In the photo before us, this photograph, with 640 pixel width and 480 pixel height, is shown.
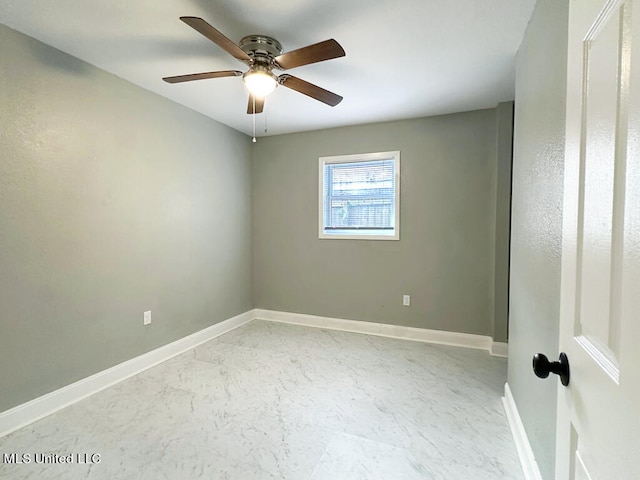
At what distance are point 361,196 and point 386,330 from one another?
163cm

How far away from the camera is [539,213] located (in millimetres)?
1521

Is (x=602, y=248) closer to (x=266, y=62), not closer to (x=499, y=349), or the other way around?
(x=266, y=62)

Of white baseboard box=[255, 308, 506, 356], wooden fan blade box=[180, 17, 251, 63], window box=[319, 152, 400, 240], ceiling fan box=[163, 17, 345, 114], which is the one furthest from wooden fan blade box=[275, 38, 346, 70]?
white baseboard box=[255, 308, 506, 356]

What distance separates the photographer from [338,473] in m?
1.65

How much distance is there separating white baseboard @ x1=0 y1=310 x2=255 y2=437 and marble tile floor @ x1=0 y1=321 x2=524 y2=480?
0.07 meters

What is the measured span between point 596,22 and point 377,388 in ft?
8.11

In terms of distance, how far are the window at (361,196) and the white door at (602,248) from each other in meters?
2.96

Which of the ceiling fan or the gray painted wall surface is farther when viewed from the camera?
the ceiling fan

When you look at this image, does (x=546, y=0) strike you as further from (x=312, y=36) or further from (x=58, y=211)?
(x=58, y=211)

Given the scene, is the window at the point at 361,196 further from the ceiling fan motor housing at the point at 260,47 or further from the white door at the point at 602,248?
the white door at the point at 602,248

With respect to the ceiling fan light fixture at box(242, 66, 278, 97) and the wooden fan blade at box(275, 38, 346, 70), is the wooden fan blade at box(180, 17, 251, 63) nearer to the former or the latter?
the ceiling fan light fixture at box(242, 66, 278, 97)

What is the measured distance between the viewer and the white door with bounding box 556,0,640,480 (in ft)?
1.55

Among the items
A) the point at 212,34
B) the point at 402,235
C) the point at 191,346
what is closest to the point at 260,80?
the point at 212,34

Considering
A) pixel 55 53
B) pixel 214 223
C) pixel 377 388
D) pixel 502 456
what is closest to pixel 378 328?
pixel 377 388
